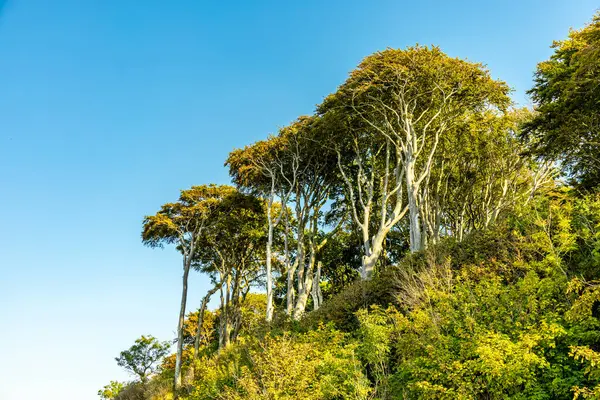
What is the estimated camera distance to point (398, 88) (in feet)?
63.2

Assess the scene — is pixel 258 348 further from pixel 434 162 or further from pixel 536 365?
pixel 434 162

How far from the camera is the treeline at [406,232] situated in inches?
309

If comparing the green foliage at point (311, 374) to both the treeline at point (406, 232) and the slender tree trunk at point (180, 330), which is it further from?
the slender tree trunk at point (180, 330)

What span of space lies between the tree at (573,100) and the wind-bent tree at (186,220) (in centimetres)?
1700

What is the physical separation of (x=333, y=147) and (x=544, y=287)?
1562 centimetres

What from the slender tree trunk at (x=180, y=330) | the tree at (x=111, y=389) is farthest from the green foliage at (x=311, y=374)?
the tree at (x=111, y=389)

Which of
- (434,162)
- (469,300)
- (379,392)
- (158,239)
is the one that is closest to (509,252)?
(469,300)

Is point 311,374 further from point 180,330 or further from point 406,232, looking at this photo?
point 406,232

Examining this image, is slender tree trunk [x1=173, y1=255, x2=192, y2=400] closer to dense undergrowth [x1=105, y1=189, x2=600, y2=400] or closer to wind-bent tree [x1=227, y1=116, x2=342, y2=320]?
wind-bent tree [x1=227, y1=116, x2=342, y2=320]

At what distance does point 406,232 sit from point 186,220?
16119mm

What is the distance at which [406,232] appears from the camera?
104 feet

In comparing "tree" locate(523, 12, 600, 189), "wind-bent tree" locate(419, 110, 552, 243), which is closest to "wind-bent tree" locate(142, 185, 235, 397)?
"wind-bent tree" locate(419, 110, 552, 243)

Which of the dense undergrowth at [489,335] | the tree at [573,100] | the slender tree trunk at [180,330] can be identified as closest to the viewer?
the dense undergrowth at [489,335]

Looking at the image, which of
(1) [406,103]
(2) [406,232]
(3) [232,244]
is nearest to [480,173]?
(2) [406,232]
